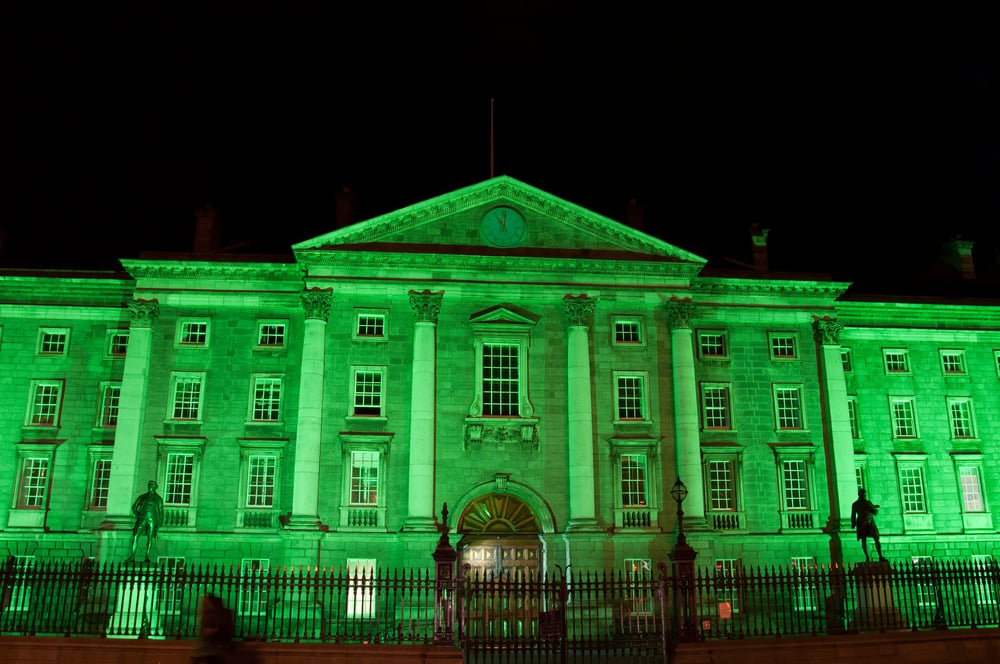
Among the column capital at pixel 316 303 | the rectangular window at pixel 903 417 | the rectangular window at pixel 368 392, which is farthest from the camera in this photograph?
the rectangular window at pixel 903 417

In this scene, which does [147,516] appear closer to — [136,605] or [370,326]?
[370,326]

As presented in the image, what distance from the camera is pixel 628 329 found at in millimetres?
40906

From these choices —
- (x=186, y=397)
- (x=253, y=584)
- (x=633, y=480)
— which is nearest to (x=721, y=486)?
(x=633, y=480)

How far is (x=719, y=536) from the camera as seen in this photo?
38938 mm

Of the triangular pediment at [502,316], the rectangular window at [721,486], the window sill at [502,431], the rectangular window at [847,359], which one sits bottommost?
the rectangular window at [721,486]

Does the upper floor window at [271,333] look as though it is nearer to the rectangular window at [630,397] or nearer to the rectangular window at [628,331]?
the rectangular window at [628,331]

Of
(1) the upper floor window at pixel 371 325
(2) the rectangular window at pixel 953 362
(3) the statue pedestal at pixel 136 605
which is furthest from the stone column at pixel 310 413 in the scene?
(2) the rectangular window at pixel 953 362

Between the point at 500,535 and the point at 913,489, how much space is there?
68.9 ft

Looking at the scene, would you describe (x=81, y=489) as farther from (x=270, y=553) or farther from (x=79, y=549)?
(x=270, y=553)

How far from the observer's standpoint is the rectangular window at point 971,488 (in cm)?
4361

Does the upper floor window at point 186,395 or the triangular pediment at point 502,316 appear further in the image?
the upper floor window at point 186,395

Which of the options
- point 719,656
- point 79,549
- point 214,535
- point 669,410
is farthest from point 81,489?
point 719,656

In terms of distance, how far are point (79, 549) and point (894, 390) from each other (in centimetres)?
3939

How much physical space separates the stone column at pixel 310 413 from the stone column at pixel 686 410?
15182mm
